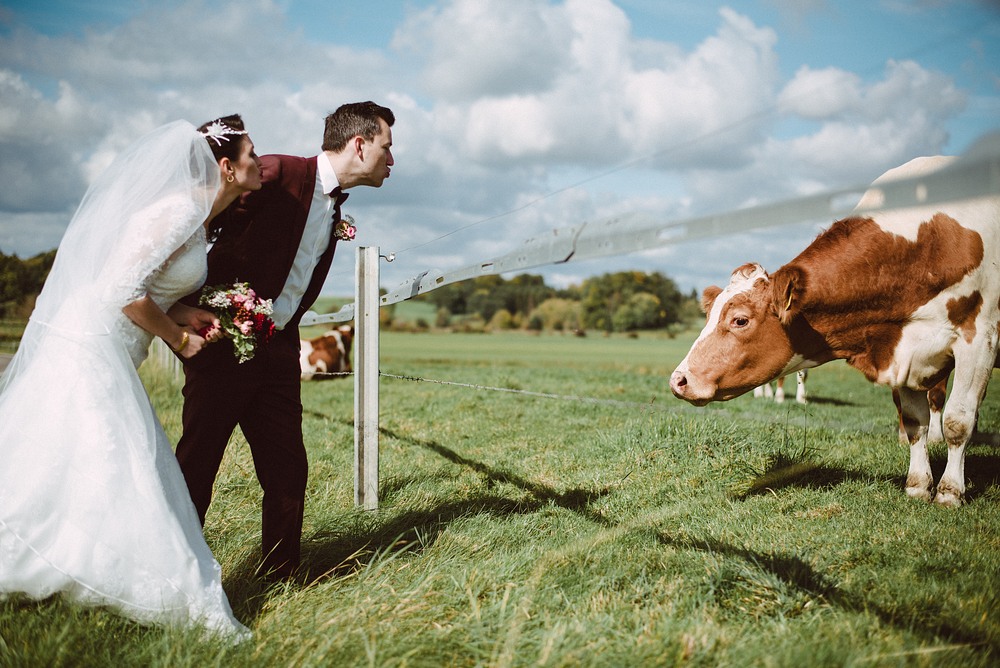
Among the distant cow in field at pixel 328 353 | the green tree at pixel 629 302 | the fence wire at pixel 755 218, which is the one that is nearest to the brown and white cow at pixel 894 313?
the fence wire at pixel 755 218

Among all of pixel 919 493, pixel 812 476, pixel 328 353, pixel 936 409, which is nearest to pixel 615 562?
pixel 812 476

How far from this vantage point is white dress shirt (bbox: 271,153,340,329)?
333 cm

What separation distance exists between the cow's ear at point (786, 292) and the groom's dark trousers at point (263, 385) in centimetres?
293

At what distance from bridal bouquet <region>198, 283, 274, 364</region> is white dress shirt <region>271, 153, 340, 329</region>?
29 centimetres

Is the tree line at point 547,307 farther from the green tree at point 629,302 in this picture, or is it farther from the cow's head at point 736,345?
the cow's head at point 736,345

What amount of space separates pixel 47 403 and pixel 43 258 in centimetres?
4051

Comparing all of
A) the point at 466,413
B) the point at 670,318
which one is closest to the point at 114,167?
the point at 466,413

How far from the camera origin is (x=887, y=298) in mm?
4555

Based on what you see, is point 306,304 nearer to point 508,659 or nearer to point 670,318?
point 508,659

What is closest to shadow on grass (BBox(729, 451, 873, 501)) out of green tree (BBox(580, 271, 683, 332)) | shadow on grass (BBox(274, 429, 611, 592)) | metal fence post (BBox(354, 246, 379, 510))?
shadow on grass (BBox(274, 429, 611, 592))

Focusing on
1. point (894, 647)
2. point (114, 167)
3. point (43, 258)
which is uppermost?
point (43, 258)

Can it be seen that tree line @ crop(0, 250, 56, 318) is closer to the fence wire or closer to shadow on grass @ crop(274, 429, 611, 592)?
shadow on grass @ crop(274, 429, 611, 592)

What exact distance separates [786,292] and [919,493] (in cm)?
159

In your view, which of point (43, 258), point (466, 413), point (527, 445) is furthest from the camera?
point (43, 258)
